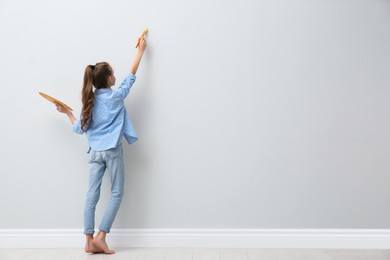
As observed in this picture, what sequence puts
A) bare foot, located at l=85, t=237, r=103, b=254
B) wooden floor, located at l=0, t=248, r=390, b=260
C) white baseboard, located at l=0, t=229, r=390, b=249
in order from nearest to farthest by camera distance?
wooden floor, located at l=0, t=248, r=390, b=260 < bare foot, located at l=85, t=237, r=103, b=254 < white baseboard, located at l=0, t=229, r=390, b=249

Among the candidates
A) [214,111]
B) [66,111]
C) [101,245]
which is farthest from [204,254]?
[66,111]

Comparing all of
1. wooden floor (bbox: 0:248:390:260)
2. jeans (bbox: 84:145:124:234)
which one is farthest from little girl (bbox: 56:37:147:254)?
wooden floor (bbox: 0:248:390:260)

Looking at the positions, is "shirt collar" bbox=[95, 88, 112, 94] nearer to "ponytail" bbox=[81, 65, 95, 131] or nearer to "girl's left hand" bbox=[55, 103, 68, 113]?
"ponytail" bbox=[81, 65, 95, 131]

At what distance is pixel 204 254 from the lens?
262 centimetres

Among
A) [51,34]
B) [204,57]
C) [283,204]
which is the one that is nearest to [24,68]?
[51,34]

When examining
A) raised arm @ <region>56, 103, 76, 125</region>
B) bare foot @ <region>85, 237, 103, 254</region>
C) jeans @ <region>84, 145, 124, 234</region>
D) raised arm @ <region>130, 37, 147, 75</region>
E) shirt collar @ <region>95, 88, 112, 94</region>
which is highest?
raised arm @ <region>130, 37, 147, 75</region>

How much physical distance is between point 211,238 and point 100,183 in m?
0.70

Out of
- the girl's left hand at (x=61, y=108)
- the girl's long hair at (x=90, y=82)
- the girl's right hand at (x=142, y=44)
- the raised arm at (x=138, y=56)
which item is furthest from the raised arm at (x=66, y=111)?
the girl's right hand at (x=142, y=44)

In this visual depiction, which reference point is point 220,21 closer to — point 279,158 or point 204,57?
point 204,57

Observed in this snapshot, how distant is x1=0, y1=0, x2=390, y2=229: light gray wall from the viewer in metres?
2.81

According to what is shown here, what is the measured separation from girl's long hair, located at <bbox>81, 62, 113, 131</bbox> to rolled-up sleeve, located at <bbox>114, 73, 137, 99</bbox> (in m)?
0.09

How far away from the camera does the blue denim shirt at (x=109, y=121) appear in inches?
106

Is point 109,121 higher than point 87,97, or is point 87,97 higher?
point 87,97

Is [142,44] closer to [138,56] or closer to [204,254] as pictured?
[138,56]
